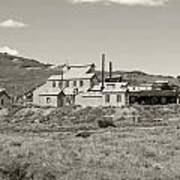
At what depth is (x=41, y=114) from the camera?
235ft

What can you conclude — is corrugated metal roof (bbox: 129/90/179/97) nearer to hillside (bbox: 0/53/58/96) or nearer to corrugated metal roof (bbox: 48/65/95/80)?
corrugated metal roof (bbox: 48/65/95/80)

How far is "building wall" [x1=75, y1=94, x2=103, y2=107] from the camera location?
258 feet

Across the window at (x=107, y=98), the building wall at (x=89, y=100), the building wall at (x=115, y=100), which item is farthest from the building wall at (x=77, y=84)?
the building wall at (x=115, y=100)

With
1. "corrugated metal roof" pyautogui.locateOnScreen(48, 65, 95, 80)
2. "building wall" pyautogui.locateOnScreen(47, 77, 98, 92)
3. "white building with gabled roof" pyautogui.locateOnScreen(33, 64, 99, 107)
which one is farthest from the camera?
"corrugated metal roof" pyautogui.locateOnScreen(48, 65, 95, 80)

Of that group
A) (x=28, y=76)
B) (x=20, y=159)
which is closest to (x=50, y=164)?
(x=20, y=159)

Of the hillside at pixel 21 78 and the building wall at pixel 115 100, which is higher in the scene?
the hillside at pixel 21 78

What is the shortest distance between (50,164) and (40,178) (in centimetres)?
202

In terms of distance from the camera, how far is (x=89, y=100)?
261ft

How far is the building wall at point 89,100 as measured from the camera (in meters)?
78.5

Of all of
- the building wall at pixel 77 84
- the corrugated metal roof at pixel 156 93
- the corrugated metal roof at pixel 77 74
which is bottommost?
the corrugated metal roof at pixel 156 93

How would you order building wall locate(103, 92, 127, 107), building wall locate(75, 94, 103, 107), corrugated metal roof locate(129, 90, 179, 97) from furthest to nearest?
1. corrugated metal roof locate(129, 90, 179, 97)
2. building wall locate(75, 94, 103, 107)
3. building wall locate(103, 92, 127, 107)

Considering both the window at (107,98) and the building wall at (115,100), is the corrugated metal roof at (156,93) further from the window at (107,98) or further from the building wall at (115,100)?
the window at (107,98)

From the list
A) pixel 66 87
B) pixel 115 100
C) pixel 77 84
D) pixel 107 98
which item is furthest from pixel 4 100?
pixel 115 100

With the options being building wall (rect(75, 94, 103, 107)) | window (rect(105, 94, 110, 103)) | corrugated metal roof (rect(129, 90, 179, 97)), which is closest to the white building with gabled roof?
building wall (rect(75, 94, 103, 107))
